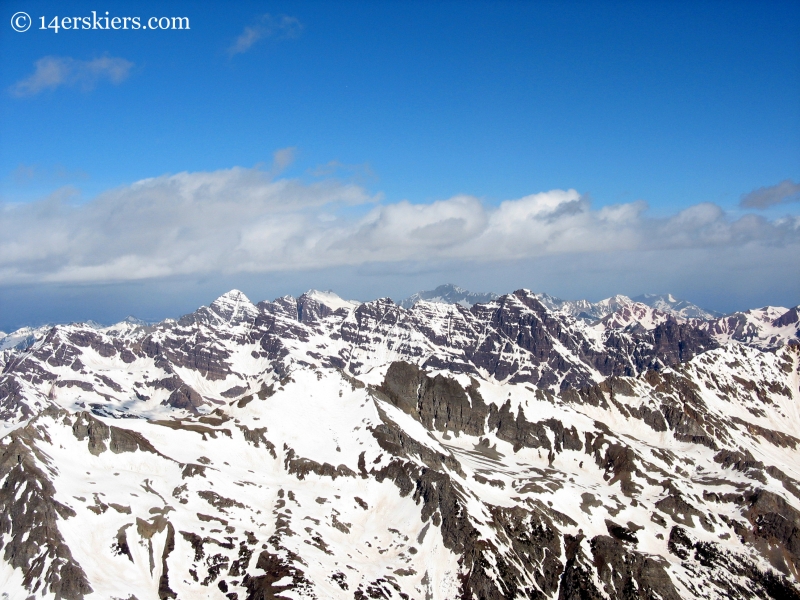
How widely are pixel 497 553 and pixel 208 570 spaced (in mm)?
83750

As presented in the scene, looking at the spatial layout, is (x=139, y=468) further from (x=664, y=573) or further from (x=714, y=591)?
(x=714, y=591)

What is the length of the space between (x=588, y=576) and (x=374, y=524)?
69.2 m

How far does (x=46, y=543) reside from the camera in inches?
5920

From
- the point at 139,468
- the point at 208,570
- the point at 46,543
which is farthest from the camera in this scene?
the point at 139,468

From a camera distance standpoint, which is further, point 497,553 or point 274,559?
point 497,553

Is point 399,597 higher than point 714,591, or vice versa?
point 399,597

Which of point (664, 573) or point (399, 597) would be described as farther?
point (664, 573)

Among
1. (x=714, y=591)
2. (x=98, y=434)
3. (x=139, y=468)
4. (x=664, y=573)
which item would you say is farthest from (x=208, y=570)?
(x=714, y=591)

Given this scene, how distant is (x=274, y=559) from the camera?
16538cm

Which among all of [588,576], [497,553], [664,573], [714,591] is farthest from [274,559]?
[714,591]

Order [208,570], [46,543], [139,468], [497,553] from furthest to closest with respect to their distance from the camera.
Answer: [139,468] < [497,553] < [208,570] < [46,543]

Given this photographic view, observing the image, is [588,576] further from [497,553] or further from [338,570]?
[338,570]

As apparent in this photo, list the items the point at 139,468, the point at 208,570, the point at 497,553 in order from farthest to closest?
the point at 139,468 < the point at 497,553 < the point at 208,570

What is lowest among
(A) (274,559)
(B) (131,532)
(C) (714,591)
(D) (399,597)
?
(C) (714,591)
